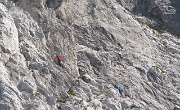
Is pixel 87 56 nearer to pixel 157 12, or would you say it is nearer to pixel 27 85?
pixel 27 85

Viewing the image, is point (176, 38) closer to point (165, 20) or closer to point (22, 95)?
point (165, 20)

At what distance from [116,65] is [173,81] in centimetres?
493

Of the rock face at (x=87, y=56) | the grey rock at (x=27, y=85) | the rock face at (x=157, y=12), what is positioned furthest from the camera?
the rock face at (x=157, y=12)

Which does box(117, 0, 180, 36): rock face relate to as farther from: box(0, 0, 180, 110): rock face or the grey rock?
the grey rock

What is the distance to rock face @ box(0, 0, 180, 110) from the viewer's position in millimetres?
26406

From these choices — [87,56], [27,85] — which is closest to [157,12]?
[87,56]

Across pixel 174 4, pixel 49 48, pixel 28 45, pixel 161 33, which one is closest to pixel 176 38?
pixel 161 33

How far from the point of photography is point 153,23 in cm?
4397

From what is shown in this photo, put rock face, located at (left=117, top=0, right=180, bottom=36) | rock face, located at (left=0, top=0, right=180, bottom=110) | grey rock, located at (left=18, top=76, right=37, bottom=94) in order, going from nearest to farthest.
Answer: grey rock, located at (left=18, top=76, right=37, bottom=94) < rock face, located at (left=0, top=0, right=180, bottom=110) < rock face, located at (left=117, top=0, right=180, bottom=36)

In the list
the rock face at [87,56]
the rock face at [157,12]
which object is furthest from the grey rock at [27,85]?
the rock face at [157,12]

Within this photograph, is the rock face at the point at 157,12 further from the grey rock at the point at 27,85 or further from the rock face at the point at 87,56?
the grey rock at the point at 27,85

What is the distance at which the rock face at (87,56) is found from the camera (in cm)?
2641

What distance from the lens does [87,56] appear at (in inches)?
1342

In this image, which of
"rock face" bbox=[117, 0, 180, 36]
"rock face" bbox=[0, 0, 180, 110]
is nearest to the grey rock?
"rock face" bbox=[0, 0, 180, 110]
